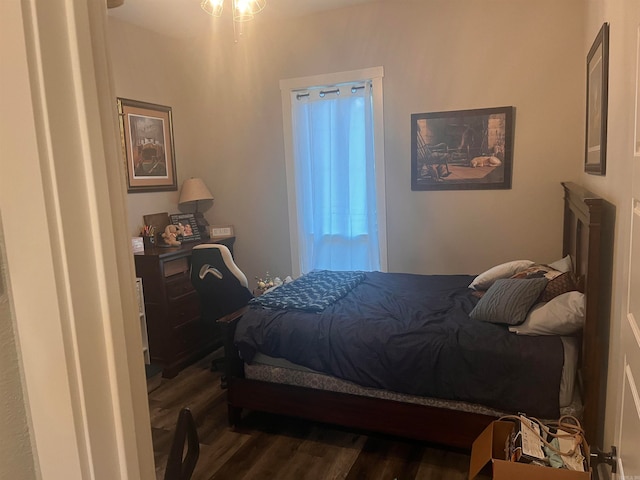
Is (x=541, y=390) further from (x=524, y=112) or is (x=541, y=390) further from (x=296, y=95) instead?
(x=296, y=95)

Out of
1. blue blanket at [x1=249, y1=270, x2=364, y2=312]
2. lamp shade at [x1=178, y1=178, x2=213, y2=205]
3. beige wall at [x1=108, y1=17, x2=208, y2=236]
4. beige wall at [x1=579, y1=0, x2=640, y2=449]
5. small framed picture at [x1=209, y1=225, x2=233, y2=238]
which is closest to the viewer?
beige wall at [x1=579, y1=0, x2=640, y2=449]

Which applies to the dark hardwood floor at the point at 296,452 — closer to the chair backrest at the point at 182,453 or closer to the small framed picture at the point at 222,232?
the chair backrest at the point at 182,453

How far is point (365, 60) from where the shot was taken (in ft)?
12.7

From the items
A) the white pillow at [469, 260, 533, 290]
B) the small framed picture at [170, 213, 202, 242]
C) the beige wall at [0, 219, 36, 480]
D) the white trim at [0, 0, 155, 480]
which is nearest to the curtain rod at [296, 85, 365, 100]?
the small framed picture at [170, 213, 202, 242]

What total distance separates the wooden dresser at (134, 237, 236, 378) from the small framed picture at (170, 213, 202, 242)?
356 millimetres

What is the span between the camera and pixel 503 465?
1.66 m

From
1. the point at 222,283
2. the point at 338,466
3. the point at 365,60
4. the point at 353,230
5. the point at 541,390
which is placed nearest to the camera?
the point at 541,390

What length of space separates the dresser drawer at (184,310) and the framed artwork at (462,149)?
2.07 metres

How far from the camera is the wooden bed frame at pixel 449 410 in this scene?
1.88 m

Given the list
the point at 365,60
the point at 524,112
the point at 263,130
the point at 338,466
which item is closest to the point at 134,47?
the point at 263,130

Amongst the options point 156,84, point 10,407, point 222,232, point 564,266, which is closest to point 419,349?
point 564,266

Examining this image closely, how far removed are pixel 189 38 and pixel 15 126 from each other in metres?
4.27

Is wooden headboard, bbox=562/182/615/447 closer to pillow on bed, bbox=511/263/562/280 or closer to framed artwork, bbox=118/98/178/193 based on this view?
pillow on bed, bbox=511/263/562/280

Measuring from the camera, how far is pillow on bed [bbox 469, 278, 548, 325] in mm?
2313
